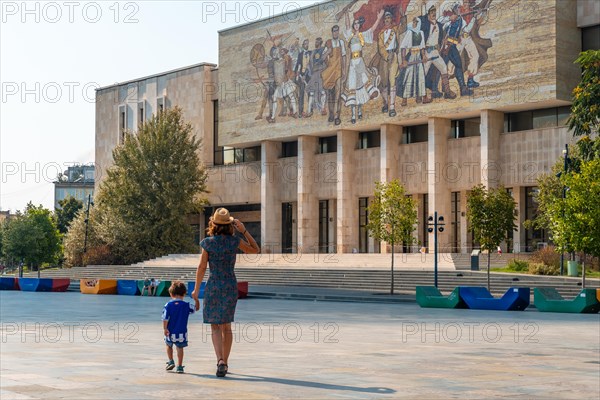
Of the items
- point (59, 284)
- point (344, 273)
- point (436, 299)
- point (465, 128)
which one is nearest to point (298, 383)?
point (436, 299)

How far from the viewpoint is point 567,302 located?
87.8ft

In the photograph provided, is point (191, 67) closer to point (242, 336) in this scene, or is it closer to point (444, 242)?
point (444, 242)

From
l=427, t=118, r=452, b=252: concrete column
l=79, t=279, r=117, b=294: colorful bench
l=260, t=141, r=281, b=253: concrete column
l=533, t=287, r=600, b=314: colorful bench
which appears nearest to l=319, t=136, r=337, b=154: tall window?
l=260, t=141, r=281, b=253: concrete column

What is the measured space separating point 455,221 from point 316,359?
4649cm

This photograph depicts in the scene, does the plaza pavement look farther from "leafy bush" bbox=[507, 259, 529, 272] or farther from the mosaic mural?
the mosaic mural

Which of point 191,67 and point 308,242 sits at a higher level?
point 191,67

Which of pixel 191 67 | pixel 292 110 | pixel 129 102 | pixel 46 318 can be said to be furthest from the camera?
pixel 129 102

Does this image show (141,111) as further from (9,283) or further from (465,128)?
(465,128)

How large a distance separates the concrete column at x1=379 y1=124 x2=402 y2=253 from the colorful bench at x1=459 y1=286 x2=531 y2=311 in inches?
1187

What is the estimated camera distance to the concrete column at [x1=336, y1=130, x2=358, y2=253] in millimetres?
62219

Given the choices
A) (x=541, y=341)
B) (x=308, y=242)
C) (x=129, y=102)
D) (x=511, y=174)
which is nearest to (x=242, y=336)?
(x=541, y=341)

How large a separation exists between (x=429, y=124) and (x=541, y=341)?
4104 centimetres

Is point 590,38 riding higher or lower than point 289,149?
higher

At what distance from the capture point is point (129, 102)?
273 ft
